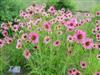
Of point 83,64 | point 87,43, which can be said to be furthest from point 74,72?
point 87,43

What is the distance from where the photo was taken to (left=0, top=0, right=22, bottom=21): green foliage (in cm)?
611

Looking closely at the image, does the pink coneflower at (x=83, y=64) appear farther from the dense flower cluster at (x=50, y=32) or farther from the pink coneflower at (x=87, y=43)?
the pink coneflower at (x=87, y=43)

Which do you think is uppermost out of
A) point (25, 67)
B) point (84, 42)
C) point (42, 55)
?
point (84, 42)

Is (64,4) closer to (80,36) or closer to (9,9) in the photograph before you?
(9,9)

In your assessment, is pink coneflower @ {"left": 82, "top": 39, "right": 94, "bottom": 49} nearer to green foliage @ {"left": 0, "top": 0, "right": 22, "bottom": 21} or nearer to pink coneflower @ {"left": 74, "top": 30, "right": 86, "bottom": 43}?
pink coneflower @ {"left": 74, "top": 30, "right": 86, "bottom": 43}

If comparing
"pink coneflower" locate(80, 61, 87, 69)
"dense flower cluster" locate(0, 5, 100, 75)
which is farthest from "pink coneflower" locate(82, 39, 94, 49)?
"pink coneflower" locate(80, 61, 87, 69)

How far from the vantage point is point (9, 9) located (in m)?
6.33

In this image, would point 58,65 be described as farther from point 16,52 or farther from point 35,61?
point 16,52

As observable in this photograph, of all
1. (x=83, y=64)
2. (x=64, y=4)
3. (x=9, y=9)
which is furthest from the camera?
(x=64, y=4)

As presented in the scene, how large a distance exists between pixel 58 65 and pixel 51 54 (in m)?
0.14

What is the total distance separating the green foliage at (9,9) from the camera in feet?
20.1

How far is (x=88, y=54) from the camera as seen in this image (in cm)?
385

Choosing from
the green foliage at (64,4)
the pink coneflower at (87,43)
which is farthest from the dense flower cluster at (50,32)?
the green foliage at (64,4)

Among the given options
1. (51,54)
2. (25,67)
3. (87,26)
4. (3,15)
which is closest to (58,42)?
(51,54)
